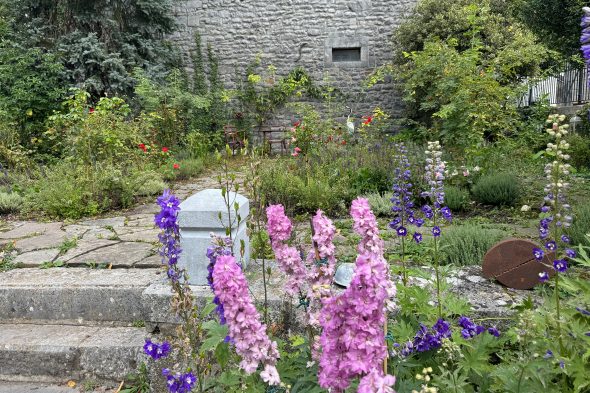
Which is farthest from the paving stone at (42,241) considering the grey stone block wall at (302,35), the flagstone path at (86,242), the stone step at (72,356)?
the grey stone block wall at (302,35)

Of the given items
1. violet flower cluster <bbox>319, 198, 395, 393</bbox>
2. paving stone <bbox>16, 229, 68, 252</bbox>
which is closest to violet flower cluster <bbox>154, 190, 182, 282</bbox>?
violet flower cluster <bbox>319, 198, 395, 393</bbox>

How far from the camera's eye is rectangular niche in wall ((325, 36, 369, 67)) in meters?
10.9

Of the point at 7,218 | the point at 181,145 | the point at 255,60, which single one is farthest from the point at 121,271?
the point at 255,60

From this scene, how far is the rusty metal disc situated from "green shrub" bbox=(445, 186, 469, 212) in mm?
2367

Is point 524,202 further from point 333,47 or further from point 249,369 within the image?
point 333,47

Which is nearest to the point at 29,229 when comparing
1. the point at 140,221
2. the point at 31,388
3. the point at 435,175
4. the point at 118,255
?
the point at 140,221

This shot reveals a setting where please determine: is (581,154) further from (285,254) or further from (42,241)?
(42,241)

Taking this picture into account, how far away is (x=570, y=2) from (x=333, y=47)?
227 inches

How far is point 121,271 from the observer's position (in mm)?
3043

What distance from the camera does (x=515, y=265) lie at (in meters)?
2.27

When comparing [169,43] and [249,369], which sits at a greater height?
[169,43]

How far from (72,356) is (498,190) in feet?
13.2

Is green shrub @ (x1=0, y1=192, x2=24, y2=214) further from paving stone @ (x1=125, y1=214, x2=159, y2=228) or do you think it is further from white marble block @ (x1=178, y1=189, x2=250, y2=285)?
white marble block @ (x1=178, y1=189, x2=250, y2=285)

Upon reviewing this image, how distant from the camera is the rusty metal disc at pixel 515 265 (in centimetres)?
222
